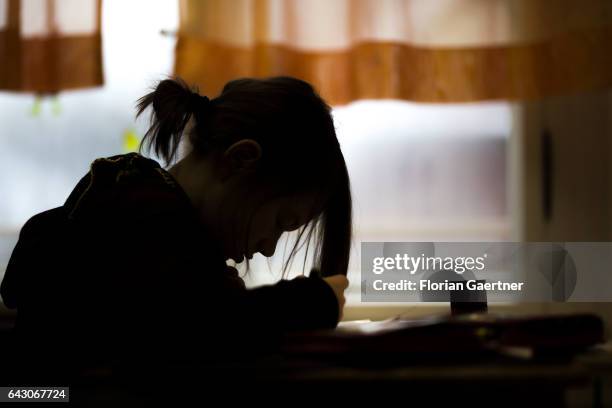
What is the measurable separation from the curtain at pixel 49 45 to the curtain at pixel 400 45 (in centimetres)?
19

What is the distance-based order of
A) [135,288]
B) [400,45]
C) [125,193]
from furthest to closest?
[400,45]
[125,193]
[135,288]

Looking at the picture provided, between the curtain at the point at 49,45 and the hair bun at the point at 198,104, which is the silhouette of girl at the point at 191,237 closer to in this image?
the hair bun at the point at 198,104

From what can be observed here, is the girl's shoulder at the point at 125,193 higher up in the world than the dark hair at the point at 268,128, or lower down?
lower down

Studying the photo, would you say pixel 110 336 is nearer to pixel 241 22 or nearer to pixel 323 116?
pixel 323 116

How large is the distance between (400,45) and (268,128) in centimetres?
50

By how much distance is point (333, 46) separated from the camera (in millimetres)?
1224

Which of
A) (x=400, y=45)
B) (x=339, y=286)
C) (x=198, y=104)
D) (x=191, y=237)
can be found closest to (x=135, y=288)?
(x=191, y=237)

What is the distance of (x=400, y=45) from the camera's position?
3.95 feet

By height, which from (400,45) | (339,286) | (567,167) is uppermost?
(400,45)

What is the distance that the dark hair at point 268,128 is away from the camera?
0.81 metres

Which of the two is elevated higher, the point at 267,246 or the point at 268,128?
the point at 268,128

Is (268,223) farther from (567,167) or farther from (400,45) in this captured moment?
(567,167)

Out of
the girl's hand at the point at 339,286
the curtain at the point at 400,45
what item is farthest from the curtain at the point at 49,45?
the girl's hand at the point at 339,286

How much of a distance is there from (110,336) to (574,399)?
0.43 metres
